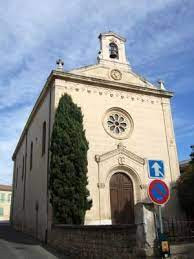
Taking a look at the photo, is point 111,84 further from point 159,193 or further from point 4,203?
point 4,203

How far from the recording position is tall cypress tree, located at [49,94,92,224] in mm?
12570

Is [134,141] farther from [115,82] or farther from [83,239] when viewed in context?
[83,239]

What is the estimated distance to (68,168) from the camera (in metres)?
13.1

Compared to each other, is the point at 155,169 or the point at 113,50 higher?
the point at 113,50

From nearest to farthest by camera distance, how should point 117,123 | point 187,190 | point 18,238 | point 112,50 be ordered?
point 187,190 → point 18,238 → point 117,123 → point 112,50

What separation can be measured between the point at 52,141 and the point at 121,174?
4.46 metres

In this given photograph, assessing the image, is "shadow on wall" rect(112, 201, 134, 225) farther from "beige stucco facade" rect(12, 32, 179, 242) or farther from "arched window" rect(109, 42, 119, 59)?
"arched window" rect(109, 42, 119, 59)

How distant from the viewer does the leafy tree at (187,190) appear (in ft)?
48.3

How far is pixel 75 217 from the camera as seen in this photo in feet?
41.2

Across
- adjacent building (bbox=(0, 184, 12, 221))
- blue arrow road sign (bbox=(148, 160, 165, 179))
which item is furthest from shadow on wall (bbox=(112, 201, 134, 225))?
adjacent building (bbox=(0, 184, 12, 221))

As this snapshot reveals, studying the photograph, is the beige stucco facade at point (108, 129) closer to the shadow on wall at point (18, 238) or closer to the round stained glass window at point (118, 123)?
the round stained glass window at point (118, 123)

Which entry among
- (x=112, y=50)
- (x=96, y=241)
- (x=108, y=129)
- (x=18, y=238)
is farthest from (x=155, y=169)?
(x=112, y=50)

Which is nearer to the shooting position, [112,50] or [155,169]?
[155,169]

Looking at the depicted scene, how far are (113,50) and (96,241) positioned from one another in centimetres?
1323
